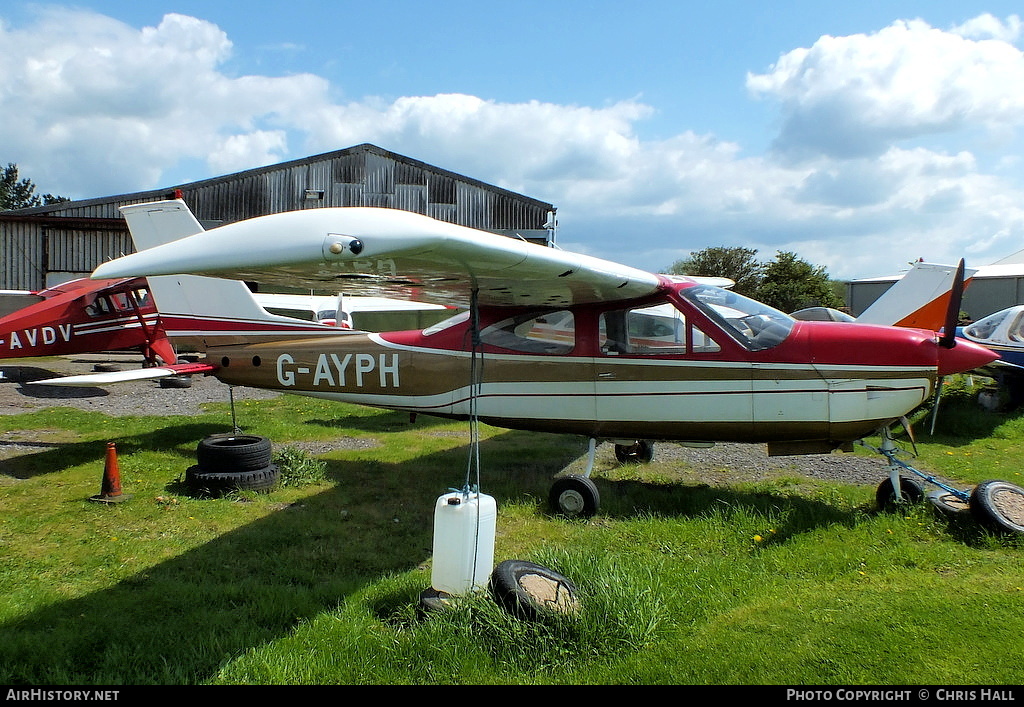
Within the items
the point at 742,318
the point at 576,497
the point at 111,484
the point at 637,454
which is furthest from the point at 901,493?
the point at 111,484

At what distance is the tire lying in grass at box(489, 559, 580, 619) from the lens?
3.29 metres

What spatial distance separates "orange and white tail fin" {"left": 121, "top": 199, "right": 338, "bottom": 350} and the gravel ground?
5.84ft

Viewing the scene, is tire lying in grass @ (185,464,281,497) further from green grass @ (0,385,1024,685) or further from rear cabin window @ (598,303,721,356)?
rear cabin window @ (598,303,721,356)

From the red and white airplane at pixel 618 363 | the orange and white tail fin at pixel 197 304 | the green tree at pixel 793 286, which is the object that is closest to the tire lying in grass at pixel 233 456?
the red and white airplane at pixel 618 363

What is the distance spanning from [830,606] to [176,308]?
7.30 m

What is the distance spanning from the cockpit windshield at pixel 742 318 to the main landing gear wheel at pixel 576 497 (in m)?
1.79

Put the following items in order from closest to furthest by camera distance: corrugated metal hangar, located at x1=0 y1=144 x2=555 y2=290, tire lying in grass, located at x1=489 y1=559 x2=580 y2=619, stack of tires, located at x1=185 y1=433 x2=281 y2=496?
tire lying in grass, located at x1=489 y1=559 x2=580 y2=619 < stack of tires, located at x1=185 y1=433 x2=281 y2=496 < corrugated metal hangar, located at x1=0 y1=144 x2=555 y2=290

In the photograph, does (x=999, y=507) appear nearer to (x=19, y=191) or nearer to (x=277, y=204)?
(x=277, y=204)

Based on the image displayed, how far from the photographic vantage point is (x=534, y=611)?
3.26m

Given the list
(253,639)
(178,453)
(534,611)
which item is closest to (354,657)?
(253,639)

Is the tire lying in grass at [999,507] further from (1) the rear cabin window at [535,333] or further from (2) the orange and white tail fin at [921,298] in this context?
(2) the orange and white tail fin at [921,298]

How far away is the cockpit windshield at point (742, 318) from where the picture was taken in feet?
18.0

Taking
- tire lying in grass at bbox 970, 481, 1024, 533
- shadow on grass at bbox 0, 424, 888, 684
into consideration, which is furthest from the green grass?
tire lying in grass at bbox 970, 481, 1024, 533

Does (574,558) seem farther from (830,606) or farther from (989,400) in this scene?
(989,400)
